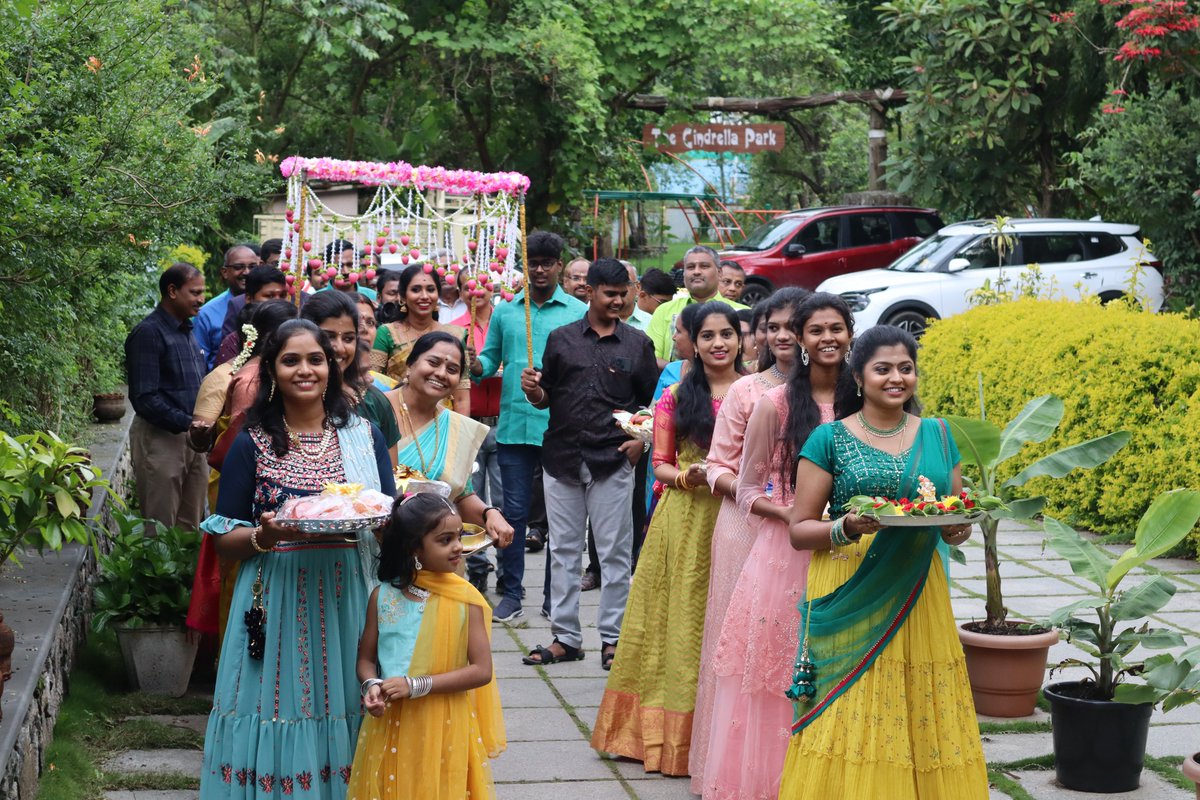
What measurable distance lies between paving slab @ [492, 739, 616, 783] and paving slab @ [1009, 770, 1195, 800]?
5.19 feet

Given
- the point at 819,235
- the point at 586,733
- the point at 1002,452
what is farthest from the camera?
the point at 819,235

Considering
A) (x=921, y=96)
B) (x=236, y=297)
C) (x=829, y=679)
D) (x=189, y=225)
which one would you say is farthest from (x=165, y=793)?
(x=921, y=96)

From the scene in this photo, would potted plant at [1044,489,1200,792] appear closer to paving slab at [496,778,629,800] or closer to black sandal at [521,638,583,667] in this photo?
paving slab at [496,778,629,800]

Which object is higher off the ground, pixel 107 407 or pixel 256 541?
pixel 107 407

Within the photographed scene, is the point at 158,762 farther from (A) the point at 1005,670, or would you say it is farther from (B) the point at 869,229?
(B) the point at 869,229

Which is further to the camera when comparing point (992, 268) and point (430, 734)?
point (992, 268)

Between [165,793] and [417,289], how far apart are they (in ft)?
10.8

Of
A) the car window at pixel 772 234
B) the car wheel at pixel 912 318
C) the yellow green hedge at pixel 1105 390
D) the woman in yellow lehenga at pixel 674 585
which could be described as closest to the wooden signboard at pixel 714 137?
the car window at pixel 772 234

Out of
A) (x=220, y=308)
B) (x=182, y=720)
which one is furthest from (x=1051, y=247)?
(x=182, y=720)

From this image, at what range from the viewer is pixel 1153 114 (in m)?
16.0

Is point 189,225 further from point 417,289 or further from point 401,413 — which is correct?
point 401,413

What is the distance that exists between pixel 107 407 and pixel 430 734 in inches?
288

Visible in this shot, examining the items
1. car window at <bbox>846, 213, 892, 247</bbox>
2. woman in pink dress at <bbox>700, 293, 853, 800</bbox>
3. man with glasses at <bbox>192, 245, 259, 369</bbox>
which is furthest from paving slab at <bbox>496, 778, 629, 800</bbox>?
car window at <bbox>846, 213, 892, 247</bbox>

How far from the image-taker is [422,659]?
405 cm
